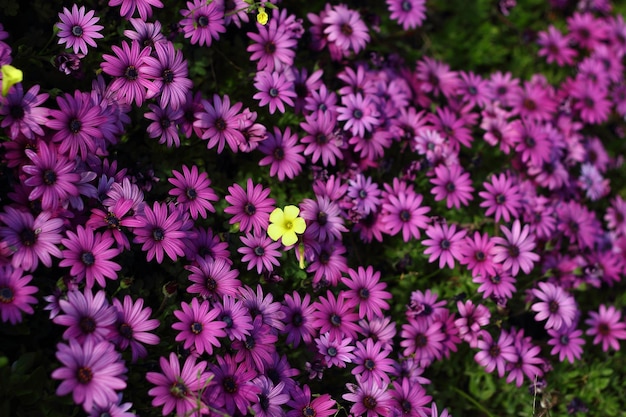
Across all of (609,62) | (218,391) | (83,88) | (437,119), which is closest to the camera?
(218,391)

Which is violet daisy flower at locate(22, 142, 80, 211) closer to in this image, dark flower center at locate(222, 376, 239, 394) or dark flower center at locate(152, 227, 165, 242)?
dark flower center at locate(152, 227, 165, 242)

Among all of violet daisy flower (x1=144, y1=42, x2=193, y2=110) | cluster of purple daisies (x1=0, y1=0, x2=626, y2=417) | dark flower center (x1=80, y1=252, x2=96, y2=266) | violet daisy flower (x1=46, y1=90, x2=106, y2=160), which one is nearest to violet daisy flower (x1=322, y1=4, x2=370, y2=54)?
cluster of purple daisies (x1=0, y1=0, x2=626, y2=417)

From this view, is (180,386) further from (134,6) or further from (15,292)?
(134,6)

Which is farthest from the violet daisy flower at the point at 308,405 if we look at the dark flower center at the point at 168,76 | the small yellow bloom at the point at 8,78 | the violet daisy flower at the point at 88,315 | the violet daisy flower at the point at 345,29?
the violet daisy flower at the point at 345,29

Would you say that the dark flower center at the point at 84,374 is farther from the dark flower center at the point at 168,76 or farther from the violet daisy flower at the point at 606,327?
the violet daisy flower at the point at 606,327

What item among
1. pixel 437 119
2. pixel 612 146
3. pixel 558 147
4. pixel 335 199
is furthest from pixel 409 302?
pixel 612 146

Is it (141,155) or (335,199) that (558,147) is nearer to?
(335,199)
